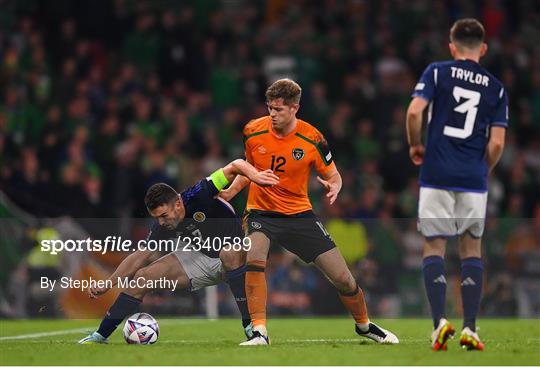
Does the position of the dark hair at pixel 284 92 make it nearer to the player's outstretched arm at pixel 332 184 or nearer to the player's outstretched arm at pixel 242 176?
the player's outstretched arm at pixel 242 176

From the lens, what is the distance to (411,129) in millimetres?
8984

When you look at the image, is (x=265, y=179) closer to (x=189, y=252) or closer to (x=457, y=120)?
(x=189, y=252)

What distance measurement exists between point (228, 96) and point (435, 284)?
11398 mm

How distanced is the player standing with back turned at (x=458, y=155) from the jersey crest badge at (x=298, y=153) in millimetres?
1316

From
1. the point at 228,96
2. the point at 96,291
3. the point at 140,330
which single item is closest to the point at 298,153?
the point at 140,330

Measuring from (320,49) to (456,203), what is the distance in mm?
11898

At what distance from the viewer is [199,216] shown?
10.7m

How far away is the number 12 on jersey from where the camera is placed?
30.3 ft

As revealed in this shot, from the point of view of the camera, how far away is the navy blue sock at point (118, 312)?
34.3ft

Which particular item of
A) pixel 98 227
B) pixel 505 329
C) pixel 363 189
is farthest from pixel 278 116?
pixel 363 189

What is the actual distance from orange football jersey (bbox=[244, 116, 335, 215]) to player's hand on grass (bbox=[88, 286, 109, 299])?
1.53 metres

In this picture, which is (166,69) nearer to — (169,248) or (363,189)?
(363,189)

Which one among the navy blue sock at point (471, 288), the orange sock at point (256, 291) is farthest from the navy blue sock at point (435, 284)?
the orange sock at point (256, 291)

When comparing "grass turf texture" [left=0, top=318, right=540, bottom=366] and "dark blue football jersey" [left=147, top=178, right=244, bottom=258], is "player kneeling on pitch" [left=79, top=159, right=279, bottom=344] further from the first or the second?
"grass turf texture" [left=0, top=318, right=540, bottom=366]
